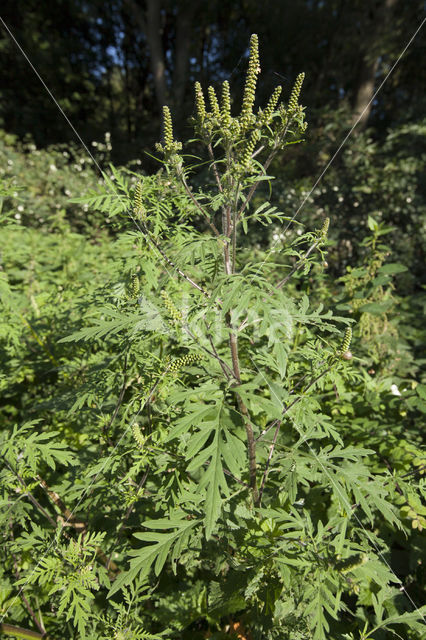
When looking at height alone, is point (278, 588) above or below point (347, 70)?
below

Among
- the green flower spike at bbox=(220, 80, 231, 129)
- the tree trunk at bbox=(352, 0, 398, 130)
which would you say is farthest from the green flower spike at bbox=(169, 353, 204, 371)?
the tree trunk at bbox=(352, 0, 398, 130)

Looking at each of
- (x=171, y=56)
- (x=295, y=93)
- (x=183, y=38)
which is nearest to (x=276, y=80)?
(x=295, y=93)

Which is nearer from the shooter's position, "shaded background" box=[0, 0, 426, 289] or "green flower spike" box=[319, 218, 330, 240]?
"green flower spike" box=[319, 218, 330, 240]

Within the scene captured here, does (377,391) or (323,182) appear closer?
(377,391)

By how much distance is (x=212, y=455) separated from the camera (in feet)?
4.01

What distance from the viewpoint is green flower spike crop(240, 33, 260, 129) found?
47.8 inches

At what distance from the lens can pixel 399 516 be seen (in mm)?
2043

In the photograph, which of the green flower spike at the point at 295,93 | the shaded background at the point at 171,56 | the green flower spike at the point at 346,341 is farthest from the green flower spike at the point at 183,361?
the shaded background at the point at 171,56

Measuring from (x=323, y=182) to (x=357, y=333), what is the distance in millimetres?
4410

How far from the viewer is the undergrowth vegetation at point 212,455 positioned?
1.36m

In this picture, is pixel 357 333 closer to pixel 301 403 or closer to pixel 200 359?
pixel 301 403

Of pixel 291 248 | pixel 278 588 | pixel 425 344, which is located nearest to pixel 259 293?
pixel 291 248

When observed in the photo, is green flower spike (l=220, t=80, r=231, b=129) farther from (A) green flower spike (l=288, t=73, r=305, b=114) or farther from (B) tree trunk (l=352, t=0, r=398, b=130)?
(B) tree trunk (l=352, t=0, r=398, b=130)

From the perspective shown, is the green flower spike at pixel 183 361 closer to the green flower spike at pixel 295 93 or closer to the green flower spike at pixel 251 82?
the green flower spike at pixel 251 82
